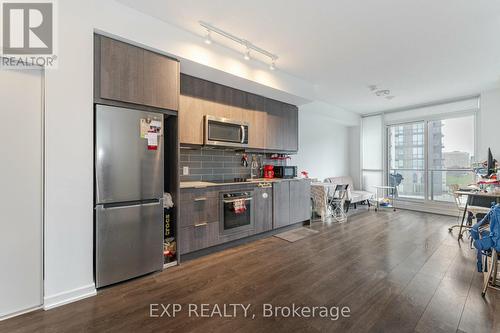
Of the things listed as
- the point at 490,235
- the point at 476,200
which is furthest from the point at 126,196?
the point at 476,200

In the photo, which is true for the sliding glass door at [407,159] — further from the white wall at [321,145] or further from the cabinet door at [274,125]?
the cabinet door at [274,125]

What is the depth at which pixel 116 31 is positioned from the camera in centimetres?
226

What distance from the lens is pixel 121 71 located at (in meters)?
2.31

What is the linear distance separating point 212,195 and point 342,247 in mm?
2123

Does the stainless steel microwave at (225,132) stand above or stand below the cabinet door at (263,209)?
above

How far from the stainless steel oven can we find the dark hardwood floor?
1.05 feet

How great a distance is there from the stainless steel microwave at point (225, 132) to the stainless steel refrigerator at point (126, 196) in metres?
0.85

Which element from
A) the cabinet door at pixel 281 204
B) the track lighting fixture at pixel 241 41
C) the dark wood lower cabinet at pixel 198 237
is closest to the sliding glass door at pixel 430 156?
the cabinet door at pixel 281 204

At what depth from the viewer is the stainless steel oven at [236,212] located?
129 inches

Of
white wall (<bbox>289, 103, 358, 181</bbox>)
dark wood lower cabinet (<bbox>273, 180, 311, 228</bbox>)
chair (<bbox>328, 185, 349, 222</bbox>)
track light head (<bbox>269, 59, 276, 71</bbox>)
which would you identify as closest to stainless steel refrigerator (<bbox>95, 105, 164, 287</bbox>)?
track light head (<bbox>269, 59, 276, 71</bbox>)

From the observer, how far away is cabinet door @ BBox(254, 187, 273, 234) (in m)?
3.72

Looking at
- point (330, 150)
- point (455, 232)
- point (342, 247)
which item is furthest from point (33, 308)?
point (330, 150)

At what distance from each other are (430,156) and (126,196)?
23.5 ft

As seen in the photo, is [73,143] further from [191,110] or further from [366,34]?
[366,34]
